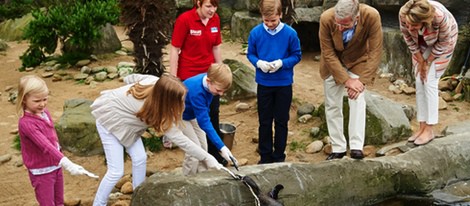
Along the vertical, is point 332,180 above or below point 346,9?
below

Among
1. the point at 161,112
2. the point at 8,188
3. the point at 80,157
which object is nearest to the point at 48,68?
the point at 80,157

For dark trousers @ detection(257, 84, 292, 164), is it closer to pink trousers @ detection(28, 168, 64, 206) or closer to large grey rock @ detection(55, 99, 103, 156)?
large grey rock @ detection(55, 99, 103, 156)

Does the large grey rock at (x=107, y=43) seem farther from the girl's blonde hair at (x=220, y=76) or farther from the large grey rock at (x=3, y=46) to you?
the girl's blonde hair at (x=220, y=76)

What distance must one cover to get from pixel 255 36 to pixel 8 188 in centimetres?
227

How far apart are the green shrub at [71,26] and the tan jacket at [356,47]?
4431 millimetres

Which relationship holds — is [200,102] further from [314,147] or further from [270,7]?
[314,147]

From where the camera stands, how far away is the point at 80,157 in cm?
581

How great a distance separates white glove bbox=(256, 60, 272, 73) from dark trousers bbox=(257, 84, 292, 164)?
0.19 meters

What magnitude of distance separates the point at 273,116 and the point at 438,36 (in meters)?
1.45

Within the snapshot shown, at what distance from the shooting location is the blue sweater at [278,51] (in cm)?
503

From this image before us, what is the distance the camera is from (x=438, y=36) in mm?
5191

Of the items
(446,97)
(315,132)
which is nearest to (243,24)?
(446,97)

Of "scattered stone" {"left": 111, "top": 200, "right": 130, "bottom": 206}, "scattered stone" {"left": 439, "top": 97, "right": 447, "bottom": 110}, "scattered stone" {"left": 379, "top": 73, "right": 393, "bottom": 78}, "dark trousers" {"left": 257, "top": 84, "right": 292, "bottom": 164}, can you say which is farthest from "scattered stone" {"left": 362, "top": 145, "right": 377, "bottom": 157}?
"scattered stone" {"left": 379, "top": 73, "right": 393, "bottom": 78}

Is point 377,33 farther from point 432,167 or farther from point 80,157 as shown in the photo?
point 80,157
